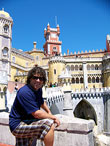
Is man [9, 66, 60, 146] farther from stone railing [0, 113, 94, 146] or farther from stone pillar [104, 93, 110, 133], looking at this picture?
stone pillar [104, 93, 110, 133]

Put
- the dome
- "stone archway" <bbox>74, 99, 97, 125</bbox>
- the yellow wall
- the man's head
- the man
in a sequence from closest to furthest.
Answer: the man
the man's head
"stone archway" <bbox>74, 99, 97, 125</bbox>
the dome
the yellow wall

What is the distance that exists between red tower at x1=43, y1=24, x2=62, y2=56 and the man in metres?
58.4

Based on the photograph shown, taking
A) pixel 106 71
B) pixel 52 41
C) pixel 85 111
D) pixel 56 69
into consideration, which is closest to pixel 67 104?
pixel 85 111

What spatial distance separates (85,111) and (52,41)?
116 feet

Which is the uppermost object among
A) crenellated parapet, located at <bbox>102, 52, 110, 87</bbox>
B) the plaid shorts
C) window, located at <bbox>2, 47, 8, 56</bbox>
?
window, located at <bbox>2, 47, 8, 56</bbox>

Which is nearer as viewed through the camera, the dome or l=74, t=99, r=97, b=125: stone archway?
l=74, t=99, r=97, b=125: stone archway

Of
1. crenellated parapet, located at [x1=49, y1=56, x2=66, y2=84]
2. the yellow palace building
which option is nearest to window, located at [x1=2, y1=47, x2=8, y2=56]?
the yellow palace building

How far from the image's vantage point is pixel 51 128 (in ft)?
10.1

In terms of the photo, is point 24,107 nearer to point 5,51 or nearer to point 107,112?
point 107,112

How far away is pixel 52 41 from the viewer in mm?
63219

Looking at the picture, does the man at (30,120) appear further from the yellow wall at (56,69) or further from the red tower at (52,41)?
the red tower at (52,41)

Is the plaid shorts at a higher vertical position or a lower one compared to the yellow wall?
lower

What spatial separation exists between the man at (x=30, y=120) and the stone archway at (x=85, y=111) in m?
32.2

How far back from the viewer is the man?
3.09 metres
